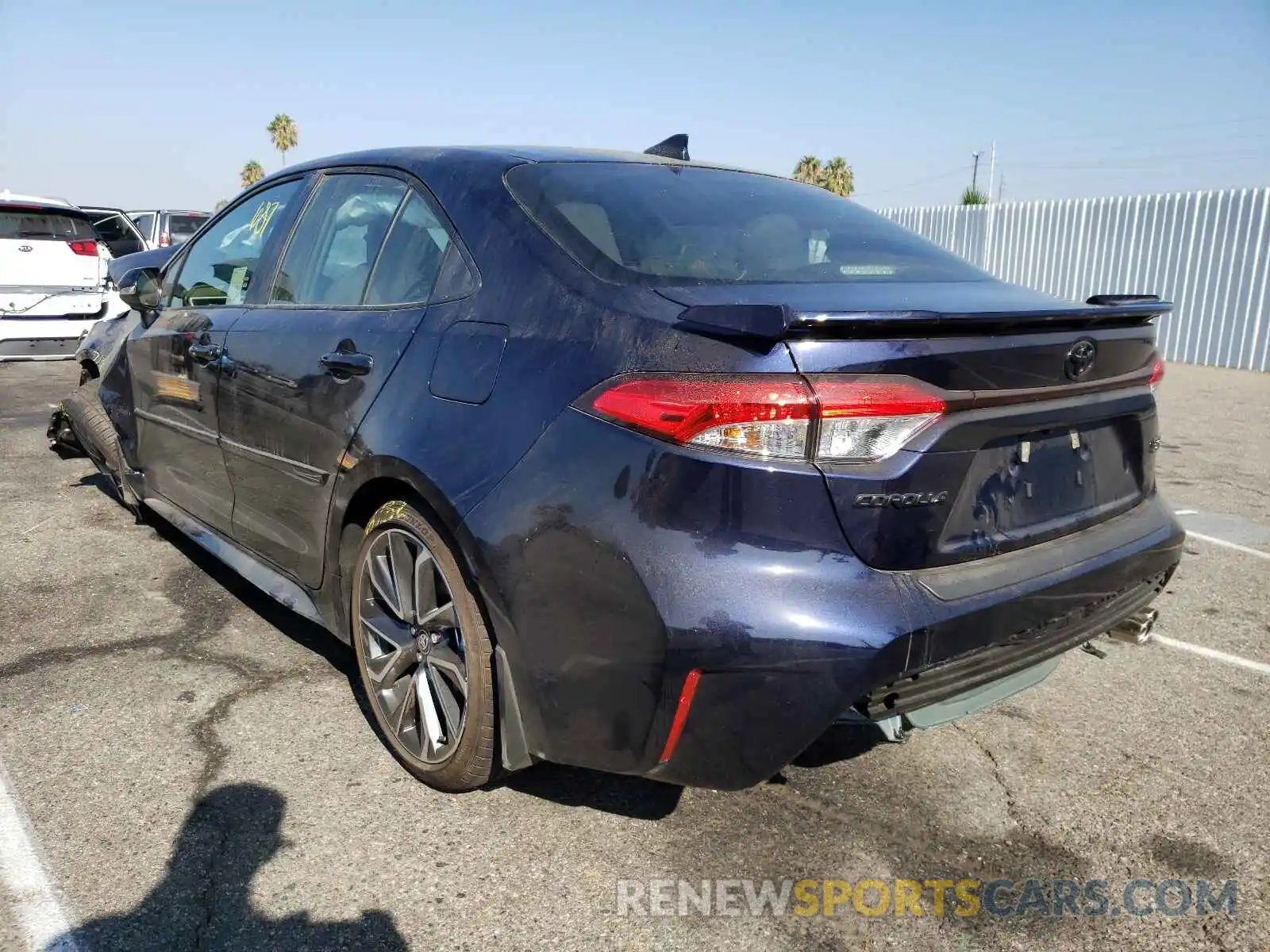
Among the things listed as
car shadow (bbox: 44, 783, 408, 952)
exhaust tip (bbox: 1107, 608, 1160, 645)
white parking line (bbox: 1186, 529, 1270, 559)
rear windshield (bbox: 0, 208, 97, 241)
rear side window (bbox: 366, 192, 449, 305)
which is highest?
rear windshield (bbox: 0, 208, 97, 241)

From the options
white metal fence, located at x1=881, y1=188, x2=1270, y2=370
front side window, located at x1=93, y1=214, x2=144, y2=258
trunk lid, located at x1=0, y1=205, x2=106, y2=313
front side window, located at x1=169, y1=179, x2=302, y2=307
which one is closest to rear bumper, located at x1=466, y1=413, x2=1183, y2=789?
front side window, located at x1=169, y1=179, x2=302, y2=307

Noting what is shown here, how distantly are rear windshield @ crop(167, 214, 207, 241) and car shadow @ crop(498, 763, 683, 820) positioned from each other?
54.3 feet

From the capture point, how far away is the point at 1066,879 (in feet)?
7.55

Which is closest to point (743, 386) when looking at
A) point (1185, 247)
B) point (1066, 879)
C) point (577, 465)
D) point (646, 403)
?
point (646, 403)

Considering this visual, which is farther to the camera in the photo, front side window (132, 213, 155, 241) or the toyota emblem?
front side window (132, 213, 155, 241)

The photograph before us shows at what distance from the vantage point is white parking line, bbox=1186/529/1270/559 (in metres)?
4.91

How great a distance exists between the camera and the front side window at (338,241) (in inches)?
116

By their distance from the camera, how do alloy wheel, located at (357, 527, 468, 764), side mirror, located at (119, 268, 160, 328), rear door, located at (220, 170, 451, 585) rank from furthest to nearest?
1. side mirror, located at (119, 268, 160, 328)
2. rear door, located at (220, 170, 451, 585)
3. alloy wheel, located at (357, 527, 468, 764)

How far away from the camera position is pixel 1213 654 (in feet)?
12.0

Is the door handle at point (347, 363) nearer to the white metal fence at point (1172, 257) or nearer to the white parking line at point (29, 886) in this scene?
the white parking line at point (29, 886)

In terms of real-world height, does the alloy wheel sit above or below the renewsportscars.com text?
above

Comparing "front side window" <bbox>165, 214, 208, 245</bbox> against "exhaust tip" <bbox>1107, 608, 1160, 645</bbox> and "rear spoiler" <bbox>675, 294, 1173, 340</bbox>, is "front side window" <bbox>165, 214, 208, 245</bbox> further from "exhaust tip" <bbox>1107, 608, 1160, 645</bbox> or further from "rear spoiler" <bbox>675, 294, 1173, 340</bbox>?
"exhaust tip" <bbox>1107, 608, 1160, 645</bbox>

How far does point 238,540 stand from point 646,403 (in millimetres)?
2103

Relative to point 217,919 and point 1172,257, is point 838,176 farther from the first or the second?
point 217,919
